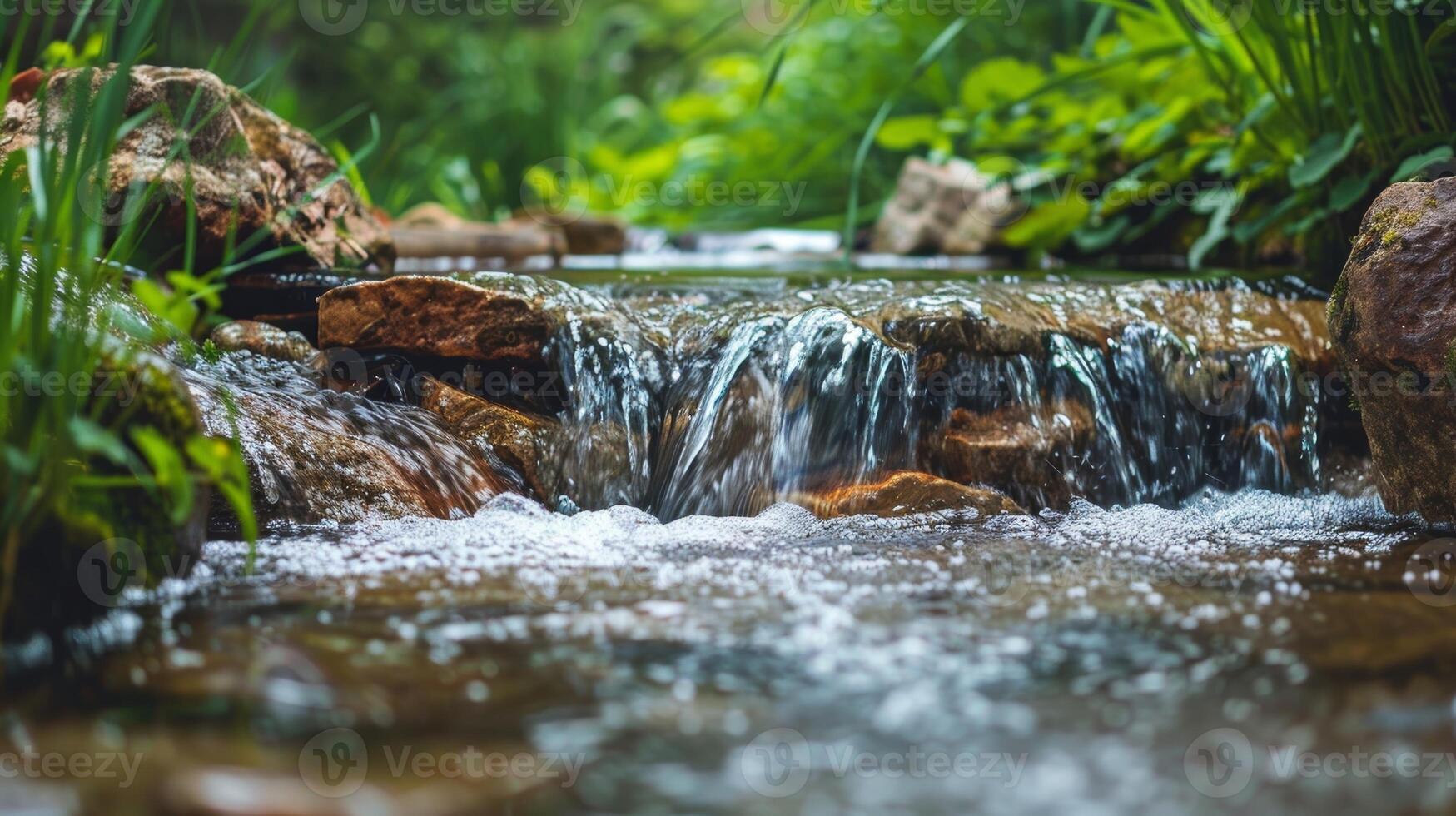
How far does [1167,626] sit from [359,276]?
2461 mm

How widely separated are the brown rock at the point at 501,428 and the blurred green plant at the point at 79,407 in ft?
3.05

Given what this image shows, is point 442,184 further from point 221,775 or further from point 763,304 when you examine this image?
point 221,775

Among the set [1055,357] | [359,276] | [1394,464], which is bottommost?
[1394,464]

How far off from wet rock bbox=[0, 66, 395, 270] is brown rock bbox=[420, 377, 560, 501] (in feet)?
1.65

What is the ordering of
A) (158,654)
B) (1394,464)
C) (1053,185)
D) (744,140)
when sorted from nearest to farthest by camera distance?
(158,654) → (1394,464) → (1053,185) → (744,140)

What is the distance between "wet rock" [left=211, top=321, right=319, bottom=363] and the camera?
281 centimetres

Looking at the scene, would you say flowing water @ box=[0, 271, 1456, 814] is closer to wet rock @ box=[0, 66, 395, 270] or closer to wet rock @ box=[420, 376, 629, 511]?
wet rock @ box=[420, 376, 629, 511]

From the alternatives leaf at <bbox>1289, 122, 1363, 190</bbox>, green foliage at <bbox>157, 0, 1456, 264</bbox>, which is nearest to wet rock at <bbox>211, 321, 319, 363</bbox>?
green foliage at <bbox>157, 0, 1456, 264</bbox>

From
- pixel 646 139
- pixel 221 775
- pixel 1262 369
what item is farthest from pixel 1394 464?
pixel 646 139

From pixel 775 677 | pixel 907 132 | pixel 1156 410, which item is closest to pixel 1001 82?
pixel 907 132

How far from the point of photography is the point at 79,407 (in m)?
1.64

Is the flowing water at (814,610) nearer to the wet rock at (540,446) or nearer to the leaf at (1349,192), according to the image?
the wet rock at (540,446)

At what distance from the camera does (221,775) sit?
109 cm

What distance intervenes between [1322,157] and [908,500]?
5.96ft
